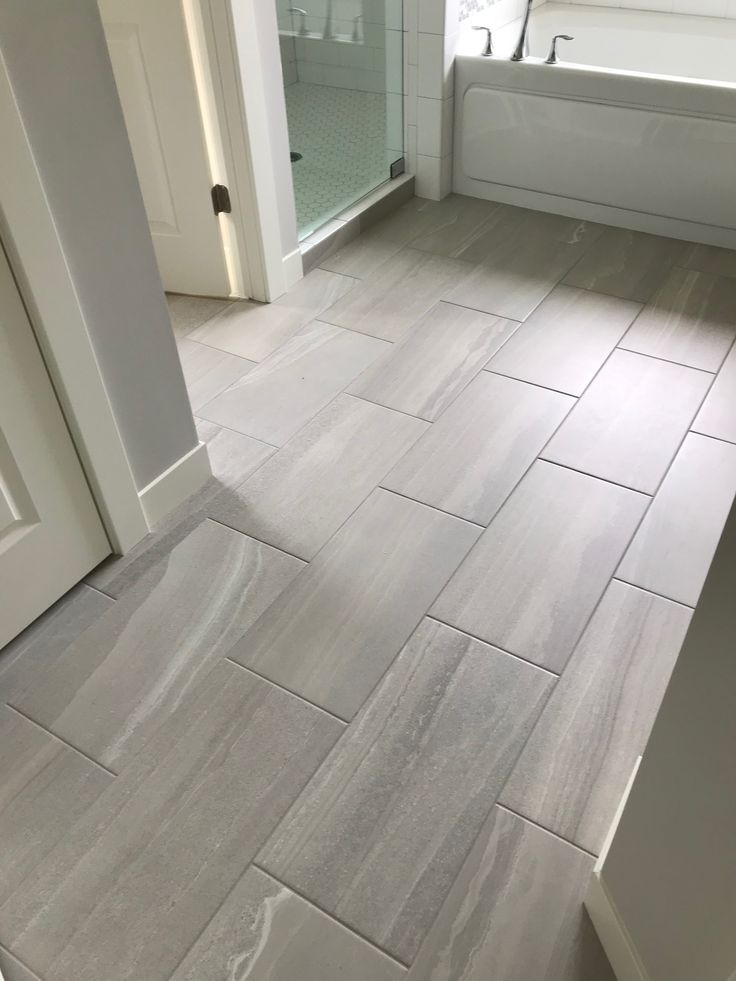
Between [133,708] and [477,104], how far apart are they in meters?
2.35

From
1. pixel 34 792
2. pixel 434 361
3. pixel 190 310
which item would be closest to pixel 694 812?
pixel 34 792

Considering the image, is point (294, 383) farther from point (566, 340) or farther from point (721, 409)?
point (721, 409)

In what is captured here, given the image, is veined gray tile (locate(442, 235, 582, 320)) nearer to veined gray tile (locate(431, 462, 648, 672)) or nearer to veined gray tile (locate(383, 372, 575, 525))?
veined gray tile (locate(383, 372, 575, 525))

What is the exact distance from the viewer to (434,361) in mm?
2285

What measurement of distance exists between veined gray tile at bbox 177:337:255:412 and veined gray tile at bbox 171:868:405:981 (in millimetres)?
1300

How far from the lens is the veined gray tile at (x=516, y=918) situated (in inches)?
44.4

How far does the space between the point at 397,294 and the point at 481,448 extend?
79 centimetres

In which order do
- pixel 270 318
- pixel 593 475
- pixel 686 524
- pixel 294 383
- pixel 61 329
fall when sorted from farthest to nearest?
pixel 270 318 < pixel 294 383 < pixel 593 475 < pixel 686 524 < pixel 61 329

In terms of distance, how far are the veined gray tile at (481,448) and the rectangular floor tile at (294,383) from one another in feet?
1.03

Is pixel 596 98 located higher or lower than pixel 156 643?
higher

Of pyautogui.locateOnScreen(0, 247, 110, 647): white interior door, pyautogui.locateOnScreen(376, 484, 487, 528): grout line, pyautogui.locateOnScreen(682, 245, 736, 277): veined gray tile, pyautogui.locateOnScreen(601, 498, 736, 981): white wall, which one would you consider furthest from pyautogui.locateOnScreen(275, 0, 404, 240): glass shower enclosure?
pyautogui.locateOnScreen(601, 498, 736, 981): white wall

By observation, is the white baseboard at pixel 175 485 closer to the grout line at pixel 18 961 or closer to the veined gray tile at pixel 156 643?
the veined gray tile at pixel 156 643

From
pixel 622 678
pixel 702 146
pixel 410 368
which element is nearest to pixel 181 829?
pixel 622 678

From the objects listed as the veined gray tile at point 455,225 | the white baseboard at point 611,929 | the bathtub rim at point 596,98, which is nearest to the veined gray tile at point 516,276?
the veined gray tile at point 455,225
